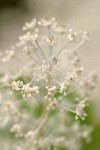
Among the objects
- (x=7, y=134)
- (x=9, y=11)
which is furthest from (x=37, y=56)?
(x=9, y=11)

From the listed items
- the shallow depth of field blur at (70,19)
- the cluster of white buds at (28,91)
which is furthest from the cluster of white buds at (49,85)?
the shallow depth of field blur at (70,19)

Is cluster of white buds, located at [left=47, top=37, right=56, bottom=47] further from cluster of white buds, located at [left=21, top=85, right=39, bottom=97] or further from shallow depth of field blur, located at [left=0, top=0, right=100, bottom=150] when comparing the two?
shallow depth of field blur, located at [left=0, top=0, right=100, bottom=150]

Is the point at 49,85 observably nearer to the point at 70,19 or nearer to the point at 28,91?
the point at 28,91

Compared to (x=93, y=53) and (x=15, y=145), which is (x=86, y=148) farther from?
(x=93, y=53)

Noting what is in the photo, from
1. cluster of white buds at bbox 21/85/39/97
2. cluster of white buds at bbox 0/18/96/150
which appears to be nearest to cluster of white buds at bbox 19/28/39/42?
cluster of white buds at bbox 0/18/96/150

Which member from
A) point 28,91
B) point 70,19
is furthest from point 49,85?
point 70,19

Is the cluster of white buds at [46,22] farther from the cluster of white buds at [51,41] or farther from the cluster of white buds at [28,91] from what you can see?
the cluster of white buds at [28,91]

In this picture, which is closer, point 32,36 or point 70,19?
point 32,36
